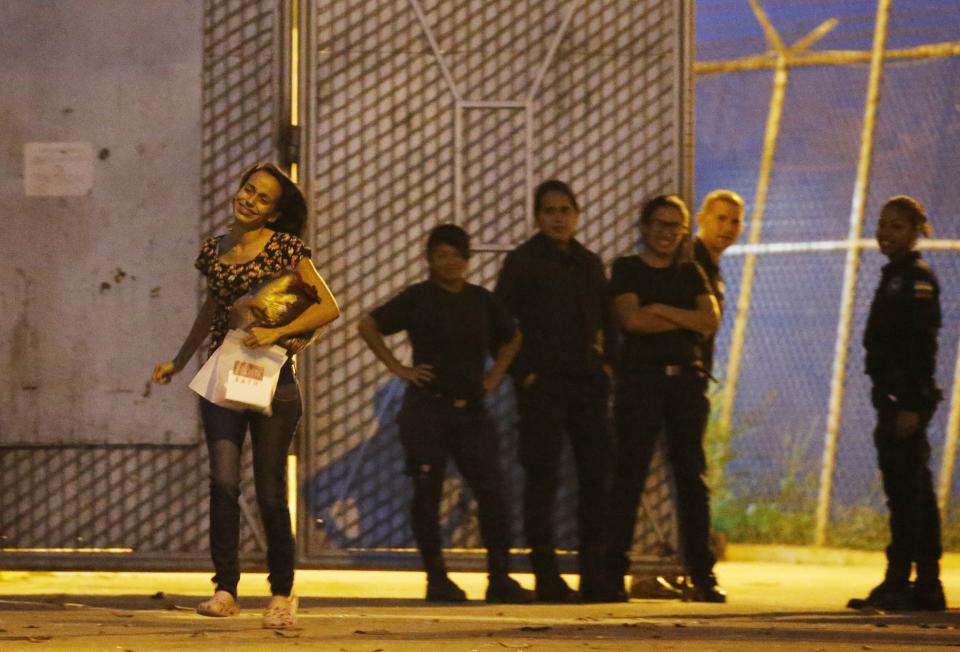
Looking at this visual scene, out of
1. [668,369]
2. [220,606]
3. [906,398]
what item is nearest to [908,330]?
[906,398]

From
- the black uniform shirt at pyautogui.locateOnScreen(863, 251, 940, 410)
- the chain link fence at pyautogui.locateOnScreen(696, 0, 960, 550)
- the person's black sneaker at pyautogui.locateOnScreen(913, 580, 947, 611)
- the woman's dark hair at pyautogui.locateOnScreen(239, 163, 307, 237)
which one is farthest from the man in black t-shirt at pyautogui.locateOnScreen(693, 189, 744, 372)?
the chain link fence at pyautogui.locateOnScreen(696, 0, 960, 550)

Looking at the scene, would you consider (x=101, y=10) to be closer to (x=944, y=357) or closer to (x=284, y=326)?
(x=284, y=326)

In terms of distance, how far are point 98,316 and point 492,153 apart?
6.62ft

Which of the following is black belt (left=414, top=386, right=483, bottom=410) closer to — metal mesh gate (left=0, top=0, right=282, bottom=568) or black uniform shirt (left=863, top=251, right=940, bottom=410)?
metal mesh gate (left=0, top=0, right=282, bottom=568)

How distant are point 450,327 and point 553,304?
51 centimetres

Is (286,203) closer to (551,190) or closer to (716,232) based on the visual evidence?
(551,190)

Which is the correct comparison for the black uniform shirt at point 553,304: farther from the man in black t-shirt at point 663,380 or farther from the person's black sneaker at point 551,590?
the person's black sneaker at point 551,590

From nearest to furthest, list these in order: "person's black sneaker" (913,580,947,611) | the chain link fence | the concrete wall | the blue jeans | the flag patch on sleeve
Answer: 1. the blue jeans
2. the flag patch on sleeve
3. "person's black sneaker" (913,580,947,611)
4. the concrete wall
5. the chain link fence

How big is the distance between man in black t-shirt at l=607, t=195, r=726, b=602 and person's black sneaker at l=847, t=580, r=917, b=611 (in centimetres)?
71

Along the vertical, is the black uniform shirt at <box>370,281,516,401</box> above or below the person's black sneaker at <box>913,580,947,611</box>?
above

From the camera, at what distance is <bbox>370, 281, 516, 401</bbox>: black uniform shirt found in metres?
9.27

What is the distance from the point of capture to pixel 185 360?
303 inches

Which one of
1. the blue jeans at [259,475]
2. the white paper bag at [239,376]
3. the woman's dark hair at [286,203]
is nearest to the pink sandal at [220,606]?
the blue jeans at [259,475]

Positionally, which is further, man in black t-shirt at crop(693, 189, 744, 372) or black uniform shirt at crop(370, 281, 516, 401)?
man in black t-shirt at crop(693, 189, 744, 372)
